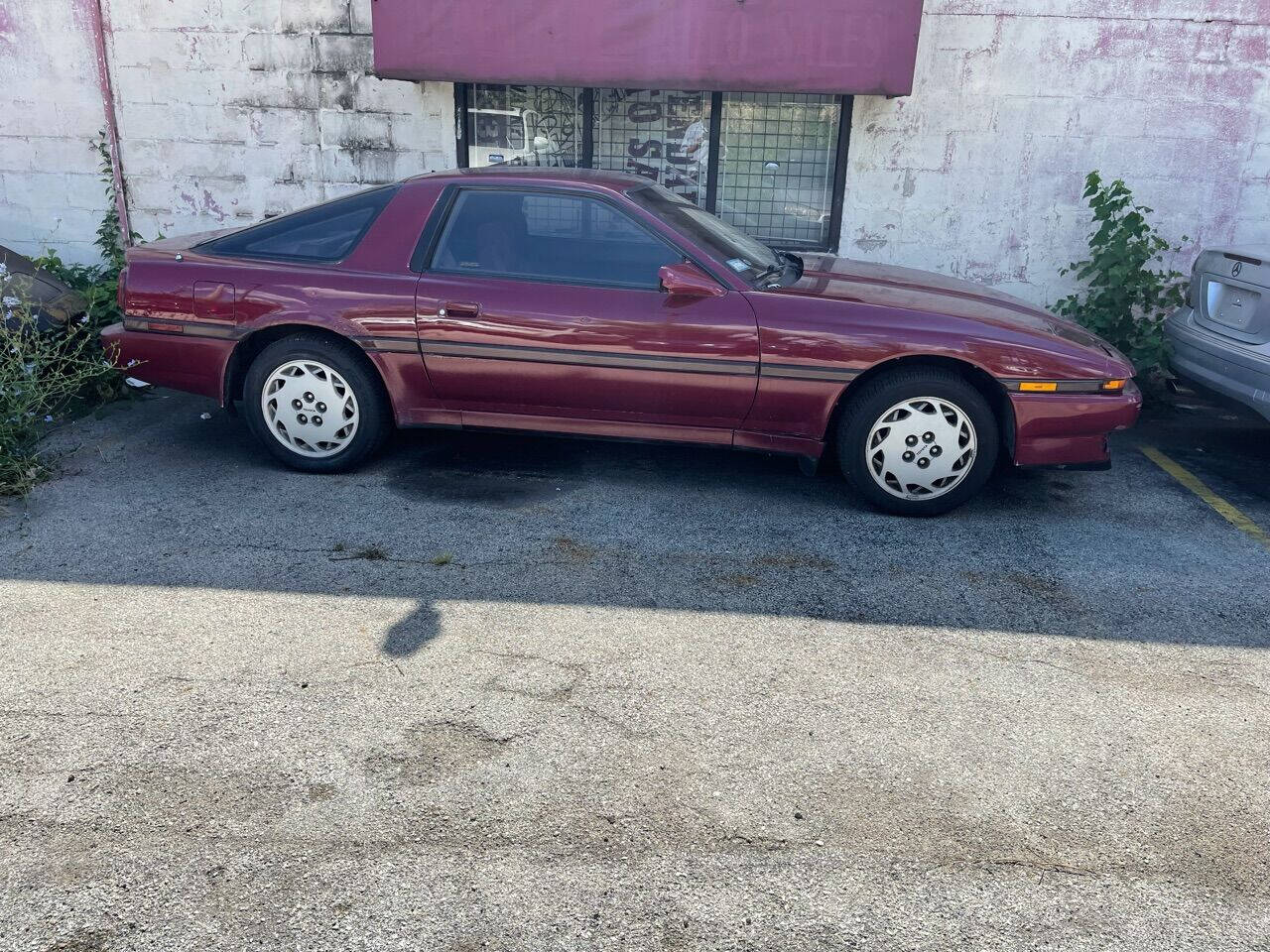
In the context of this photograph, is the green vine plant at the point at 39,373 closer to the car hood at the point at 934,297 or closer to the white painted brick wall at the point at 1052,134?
the car hood at the point at 934,297

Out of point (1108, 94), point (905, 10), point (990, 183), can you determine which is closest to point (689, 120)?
point (905, 10)

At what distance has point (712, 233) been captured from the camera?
5180mm

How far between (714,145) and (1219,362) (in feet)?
12.9

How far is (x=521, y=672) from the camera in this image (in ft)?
11.2

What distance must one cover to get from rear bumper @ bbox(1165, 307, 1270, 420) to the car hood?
3.36 feet

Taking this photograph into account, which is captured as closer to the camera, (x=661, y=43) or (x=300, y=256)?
(x=300, y=256)

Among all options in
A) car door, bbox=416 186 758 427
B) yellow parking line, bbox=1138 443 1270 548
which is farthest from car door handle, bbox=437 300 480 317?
yellow parking line, bbox=1138 443 1270 548

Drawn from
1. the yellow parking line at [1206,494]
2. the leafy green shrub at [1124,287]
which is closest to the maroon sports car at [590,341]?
the yellow parking line at [1206,494]

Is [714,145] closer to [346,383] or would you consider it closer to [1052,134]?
[1052,134]

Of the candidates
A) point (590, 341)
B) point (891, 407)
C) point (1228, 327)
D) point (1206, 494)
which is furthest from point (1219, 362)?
point (590, 341)

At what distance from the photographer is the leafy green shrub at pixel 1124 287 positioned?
23.1 feet

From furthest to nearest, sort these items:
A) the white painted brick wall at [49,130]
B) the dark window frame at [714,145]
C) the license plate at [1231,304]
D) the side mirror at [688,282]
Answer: the white painted brick wall at [49,130] < the dark window frame at [714,145] < the license plate at [1231,304] < the side mirror at [688,282]

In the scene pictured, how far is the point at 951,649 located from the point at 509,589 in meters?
1.68

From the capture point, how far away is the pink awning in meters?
6.68
